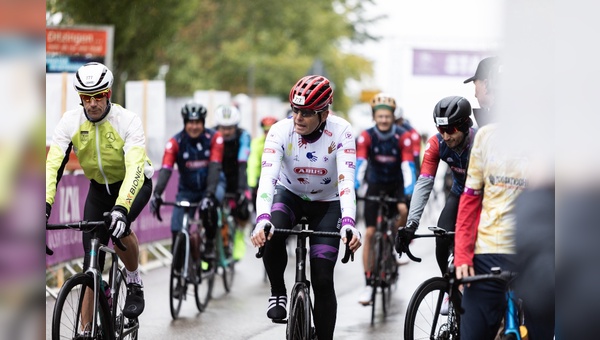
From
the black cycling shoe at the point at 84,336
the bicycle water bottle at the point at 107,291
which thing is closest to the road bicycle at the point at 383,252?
the bicycle water bottle at the point at 107,291

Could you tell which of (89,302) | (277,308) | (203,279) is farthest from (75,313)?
(203,279)

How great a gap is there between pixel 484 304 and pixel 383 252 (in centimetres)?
602

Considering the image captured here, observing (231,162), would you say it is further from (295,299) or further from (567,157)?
(567,157)

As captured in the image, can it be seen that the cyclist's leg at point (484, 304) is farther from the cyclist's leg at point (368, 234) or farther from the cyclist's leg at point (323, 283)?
the cyclist's leg at point (368, 234)

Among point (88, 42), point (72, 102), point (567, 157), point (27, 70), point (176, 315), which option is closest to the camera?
point (27, 70)

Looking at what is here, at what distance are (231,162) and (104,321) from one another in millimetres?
7538

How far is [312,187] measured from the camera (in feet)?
25.4

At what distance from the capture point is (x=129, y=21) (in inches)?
1022

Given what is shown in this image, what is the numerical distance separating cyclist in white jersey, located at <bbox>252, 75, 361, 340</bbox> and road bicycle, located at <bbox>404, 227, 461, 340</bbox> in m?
0.51

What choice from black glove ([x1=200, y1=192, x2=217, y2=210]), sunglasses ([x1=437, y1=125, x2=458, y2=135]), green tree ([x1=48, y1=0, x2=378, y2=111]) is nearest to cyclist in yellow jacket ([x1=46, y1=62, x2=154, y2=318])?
sunglasses ([x1=437, y1=125, x2=458, y2=135])

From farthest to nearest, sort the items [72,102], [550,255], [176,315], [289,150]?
[72,102]
[176,315]
[289,150]
[550,255]

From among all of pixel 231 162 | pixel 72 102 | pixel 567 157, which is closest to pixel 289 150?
pixel 567 157

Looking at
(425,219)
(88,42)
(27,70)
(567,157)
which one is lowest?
(425,219)

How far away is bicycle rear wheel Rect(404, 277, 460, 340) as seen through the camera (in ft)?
22.2
